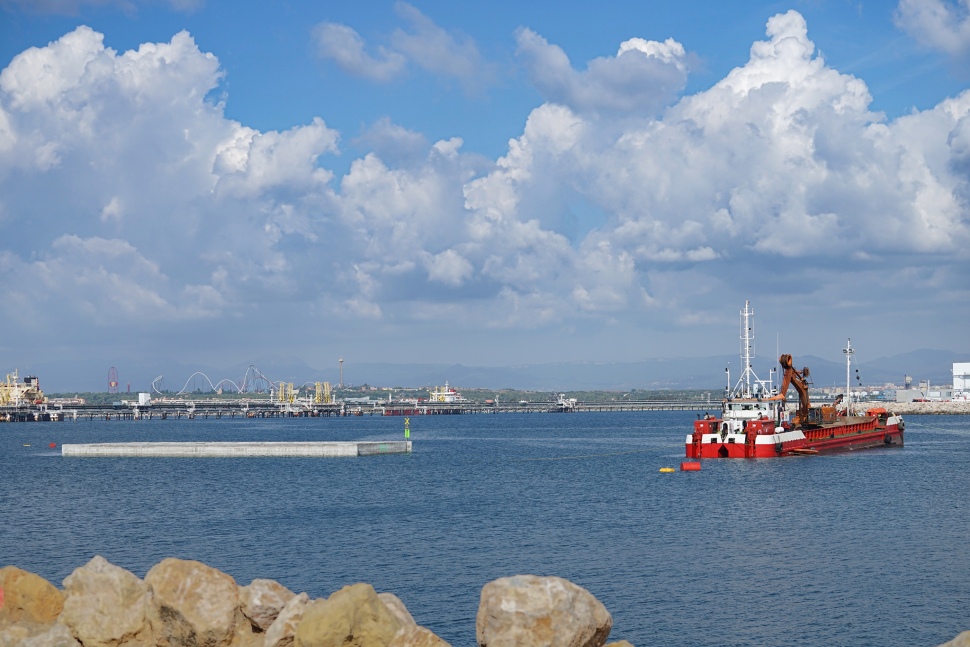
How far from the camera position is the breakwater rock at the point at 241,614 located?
16906 mm

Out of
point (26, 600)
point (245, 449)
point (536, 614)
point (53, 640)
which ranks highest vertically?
point (536, 614)

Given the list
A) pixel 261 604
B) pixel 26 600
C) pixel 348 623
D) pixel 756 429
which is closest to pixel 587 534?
pixel 261 604

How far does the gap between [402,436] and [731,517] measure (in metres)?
108

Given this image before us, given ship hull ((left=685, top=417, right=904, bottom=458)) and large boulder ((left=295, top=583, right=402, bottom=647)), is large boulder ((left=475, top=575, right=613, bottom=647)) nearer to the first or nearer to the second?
large boulder ((left=295, top=583, right=402, bottom=647))

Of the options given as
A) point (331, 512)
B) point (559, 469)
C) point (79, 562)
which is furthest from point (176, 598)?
point (559, 469)

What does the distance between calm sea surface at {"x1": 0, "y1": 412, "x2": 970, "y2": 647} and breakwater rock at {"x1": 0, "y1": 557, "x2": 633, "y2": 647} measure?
964cm

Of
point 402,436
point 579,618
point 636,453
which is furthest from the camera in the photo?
point 402,436

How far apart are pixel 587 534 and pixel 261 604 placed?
28.6 meters

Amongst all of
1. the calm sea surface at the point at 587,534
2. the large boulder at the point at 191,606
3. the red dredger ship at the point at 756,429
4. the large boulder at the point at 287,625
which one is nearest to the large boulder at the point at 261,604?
the large boulder at the point at 191,606

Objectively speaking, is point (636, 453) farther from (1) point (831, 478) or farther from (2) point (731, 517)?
(2) point (731, 517)

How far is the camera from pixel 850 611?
31.2 m

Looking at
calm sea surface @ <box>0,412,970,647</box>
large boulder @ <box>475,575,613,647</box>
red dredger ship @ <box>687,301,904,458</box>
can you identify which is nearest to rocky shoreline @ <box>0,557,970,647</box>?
large boulder @ <box>475,575,613,647</box>

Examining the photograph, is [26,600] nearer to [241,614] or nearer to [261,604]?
[241,614]

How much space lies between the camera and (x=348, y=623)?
57.9ft
